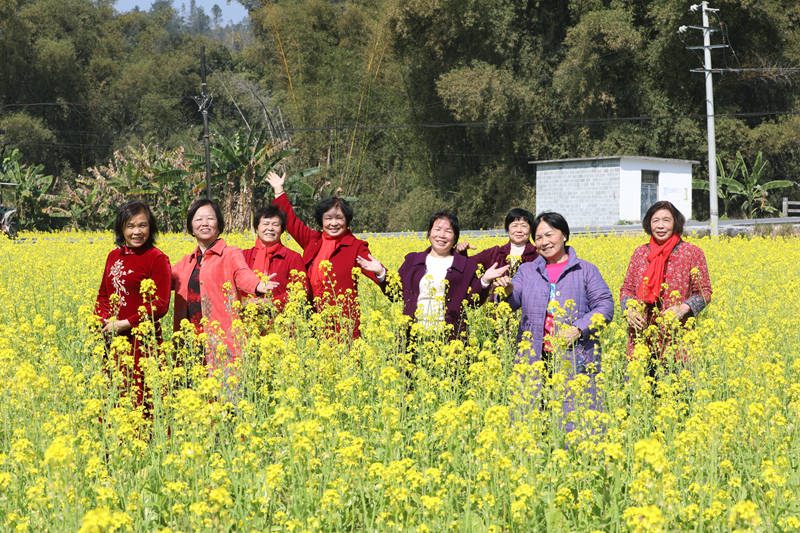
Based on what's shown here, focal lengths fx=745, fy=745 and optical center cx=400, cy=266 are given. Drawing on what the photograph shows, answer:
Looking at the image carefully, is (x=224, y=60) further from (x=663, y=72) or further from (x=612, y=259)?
(x=612, y=259)

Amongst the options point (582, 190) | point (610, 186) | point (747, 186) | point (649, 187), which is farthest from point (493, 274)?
point (747, 186)

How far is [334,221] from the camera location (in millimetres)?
4836

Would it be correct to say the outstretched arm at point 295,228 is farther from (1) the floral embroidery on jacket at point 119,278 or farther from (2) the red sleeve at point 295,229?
(1) the floral embroidery on jacket at point 119,278

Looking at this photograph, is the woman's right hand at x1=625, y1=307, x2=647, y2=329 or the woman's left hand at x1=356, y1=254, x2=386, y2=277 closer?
the woman's right hand at x1=625, y1=307, x2=647, y2=329

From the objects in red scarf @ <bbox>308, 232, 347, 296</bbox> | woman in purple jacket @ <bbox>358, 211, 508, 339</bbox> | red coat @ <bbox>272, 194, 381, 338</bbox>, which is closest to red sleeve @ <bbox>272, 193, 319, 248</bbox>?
red coat @ <bbox>272, 194, 381, 338</bbox>

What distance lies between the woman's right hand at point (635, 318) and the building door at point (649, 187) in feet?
69.2

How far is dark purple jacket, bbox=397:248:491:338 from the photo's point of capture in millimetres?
4391

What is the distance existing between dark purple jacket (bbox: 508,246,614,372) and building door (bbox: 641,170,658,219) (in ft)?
70.2

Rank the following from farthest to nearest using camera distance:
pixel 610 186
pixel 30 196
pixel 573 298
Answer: pixel 610 186 < pixel 30 196 < pixel 573 298

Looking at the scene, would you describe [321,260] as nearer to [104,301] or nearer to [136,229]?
[136,229]

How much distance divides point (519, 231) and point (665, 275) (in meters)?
0.94

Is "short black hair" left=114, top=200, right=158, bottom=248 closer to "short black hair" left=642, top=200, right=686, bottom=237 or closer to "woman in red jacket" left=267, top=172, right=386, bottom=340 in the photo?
"woman in red jacket" left=267, top=172, right=386, bottom=340

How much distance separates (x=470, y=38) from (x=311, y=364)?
93.5 ft

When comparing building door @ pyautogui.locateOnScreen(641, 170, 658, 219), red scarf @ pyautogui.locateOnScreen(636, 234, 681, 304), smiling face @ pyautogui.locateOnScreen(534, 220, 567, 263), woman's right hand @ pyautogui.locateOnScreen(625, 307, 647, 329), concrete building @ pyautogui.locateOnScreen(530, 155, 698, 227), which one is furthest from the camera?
building door @ pyautogui.locateOnScreen(641, 170, 658, 219)
